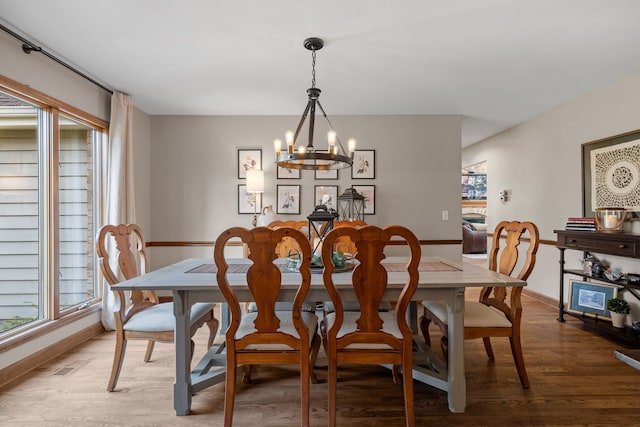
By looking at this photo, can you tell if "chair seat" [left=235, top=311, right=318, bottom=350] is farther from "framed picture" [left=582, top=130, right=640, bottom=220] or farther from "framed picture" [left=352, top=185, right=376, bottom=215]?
"framed picture" [left=582, top=130, right=640, bottom=220]

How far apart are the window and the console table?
4.63m

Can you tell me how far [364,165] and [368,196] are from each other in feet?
1.28

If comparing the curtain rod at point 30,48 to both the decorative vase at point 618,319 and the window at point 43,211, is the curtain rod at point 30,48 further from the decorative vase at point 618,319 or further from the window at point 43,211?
the decorative vase at point 618,319

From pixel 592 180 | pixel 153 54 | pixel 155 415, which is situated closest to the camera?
pixel 155 415

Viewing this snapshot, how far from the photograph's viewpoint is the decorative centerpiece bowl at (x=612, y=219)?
2.91 metres

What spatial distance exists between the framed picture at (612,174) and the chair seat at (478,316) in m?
2.03

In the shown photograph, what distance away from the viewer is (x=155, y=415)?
1.82 m

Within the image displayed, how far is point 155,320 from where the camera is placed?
204cm

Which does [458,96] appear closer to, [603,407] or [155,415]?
[603,407]

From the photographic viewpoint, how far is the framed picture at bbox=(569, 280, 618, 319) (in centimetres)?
304

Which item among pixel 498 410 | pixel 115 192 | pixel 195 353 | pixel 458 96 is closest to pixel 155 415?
pixel 195 353

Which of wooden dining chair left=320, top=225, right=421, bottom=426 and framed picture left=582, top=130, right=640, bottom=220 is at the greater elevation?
framed picture left=582, top=130, right=640, bottom=220

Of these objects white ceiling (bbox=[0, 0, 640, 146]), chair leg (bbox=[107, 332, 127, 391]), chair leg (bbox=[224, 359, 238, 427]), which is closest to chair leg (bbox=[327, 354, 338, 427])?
chair leg (bbox=[224, 359, 238, 427])

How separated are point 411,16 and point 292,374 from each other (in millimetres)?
2494
